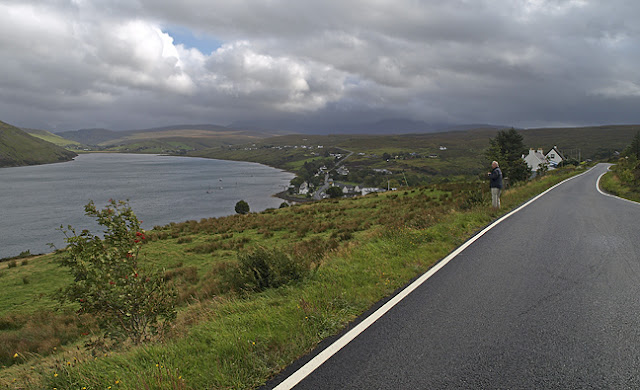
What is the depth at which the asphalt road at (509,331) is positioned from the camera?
3434 mm

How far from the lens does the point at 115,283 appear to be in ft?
17.3

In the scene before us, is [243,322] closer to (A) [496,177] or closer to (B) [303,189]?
(A) [496,177]

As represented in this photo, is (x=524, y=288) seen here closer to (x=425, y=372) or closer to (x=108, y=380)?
(x=425, y=372)

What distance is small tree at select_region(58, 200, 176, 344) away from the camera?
5129 mm

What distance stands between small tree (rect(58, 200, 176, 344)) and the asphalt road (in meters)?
3.00

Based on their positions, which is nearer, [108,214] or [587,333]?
[587,333]

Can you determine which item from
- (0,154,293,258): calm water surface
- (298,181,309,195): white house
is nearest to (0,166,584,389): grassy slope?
(0,154,293,258): calm water surface

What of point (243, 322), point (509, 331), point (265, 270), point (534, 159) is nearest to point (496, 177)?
point (265, 270)

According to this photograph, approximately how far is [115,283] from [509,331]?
18.5ft

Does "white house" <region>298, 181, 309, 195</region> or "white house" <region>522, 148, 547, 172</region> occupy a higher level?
"white house" <region>522, 148, 547, 172</region>

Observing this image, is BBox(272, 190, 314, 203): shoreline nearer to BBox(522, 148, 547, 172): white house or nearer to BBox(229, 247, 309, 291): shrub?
BBox(522, 148, 547, 172): white house

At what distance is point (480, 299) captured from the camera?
18.0 ft

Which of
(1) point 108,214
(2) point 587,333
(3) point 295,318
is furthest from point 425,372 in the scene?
(1) point 108,214

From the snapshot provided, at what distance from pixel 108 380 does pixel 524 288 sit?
20.3 feet
